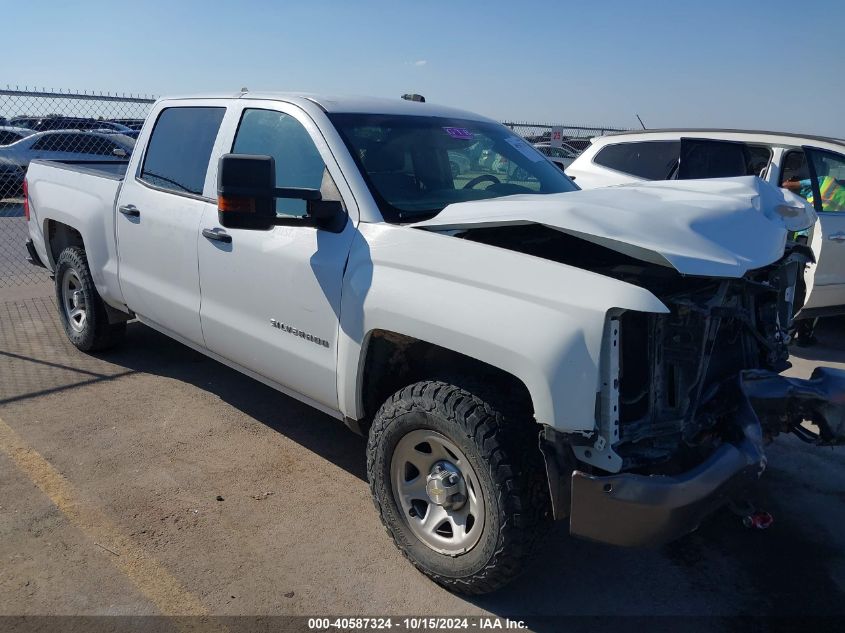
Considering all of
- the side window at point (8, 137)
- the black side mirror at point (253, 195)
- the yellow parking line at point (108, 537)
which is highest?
the black side mirror at point (253, 195)

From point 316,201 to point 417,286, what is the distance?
70cm

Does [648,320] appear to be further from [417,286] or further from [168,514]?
[168,514]

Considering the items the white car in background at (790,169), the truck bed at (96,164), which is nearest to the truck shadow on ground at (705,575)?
the white car in background at (790,169)

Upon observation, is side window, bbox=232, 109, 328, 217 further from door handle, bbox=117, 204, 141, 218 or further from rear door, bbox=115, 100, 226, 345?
door handle, bbox=117, 204, 141, 218

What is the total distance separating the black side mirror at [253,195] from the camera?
295cm

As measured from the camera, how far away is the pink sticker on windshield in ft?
A: 13.2

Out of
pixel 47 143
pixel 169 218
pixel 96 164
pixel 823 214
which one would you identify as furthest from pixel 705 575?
pixel 47 143

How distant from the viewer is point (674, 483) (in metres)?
2.40

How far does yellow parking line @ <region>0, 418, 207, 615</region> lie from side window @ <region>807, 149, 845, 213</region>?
6.20m

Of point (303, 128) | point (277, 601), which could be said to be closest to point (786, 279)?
point (303, 128)

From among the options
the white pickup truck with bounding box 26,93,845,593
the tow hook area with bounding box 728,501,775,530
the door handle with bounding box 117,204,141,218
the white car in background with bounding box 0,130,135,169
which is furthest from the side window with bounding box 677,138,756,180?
the white car in background with bounding box 0,130,135,169

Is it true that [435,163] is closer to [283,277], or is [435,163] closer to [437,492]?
[283,277]

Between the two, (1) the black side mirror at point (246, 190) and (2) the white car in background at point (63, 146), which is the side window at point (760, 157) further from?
(2) the white car in background at point (63, 146)

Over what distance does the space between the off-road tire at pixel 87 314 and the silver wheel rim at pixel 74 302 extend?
0.07 ft
